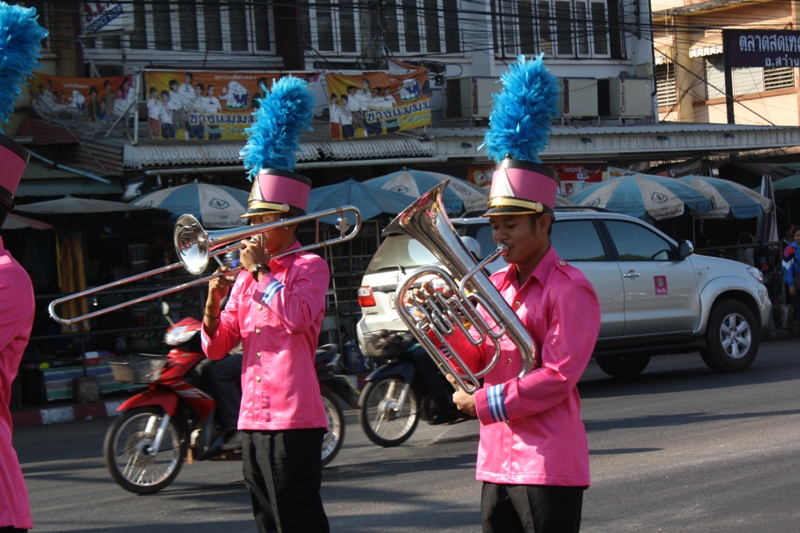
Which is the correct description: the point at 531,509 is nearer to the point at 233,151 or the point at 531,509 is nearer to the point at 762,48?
the point at 233,151

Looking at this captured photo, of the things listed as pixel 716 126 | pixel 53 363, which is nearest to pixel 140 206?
pixel 53 363

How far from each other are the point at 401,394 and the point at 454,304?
16.5 feet

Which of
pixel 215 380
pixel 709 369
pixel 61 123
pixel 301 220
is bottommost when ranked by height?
pixel 709 369

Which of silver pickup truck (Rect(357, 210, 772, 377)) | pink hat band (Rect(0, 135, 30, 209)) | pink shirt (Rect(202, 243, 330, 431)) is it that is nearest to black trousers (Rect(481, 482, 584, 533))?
pink shirt (Rect(202, 243, 330, 431))

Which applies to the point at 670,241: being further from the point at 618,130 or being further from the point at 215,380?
the point at 618,130

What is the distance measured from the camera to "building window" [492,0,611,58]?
2123cm

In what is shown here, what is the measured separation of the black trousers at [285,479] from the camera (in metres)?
3.87

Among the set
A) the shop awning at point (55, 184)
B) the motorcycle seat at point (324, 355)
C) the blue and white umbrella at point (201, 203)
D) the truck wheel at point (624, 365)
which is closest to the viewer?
the motorcycle seat at point (324, 355)

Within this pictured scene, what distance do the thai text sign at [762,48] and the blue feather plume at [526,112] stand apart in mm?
20498

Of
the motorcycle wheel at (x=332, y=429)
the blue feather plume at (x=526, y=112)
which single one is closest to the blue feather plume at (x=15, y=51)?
the blue feather plume at (x=526, y=112)

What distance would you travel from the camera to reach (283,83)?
4621 mm

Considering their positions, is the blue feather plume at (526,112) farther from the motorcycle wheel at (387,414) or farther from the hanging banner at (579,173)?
the hanging banner at (579,173)

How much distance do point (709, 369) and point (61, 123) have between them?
402 inches

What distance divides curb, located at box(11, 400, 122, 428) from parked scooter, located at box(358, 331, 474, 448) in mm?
4221
